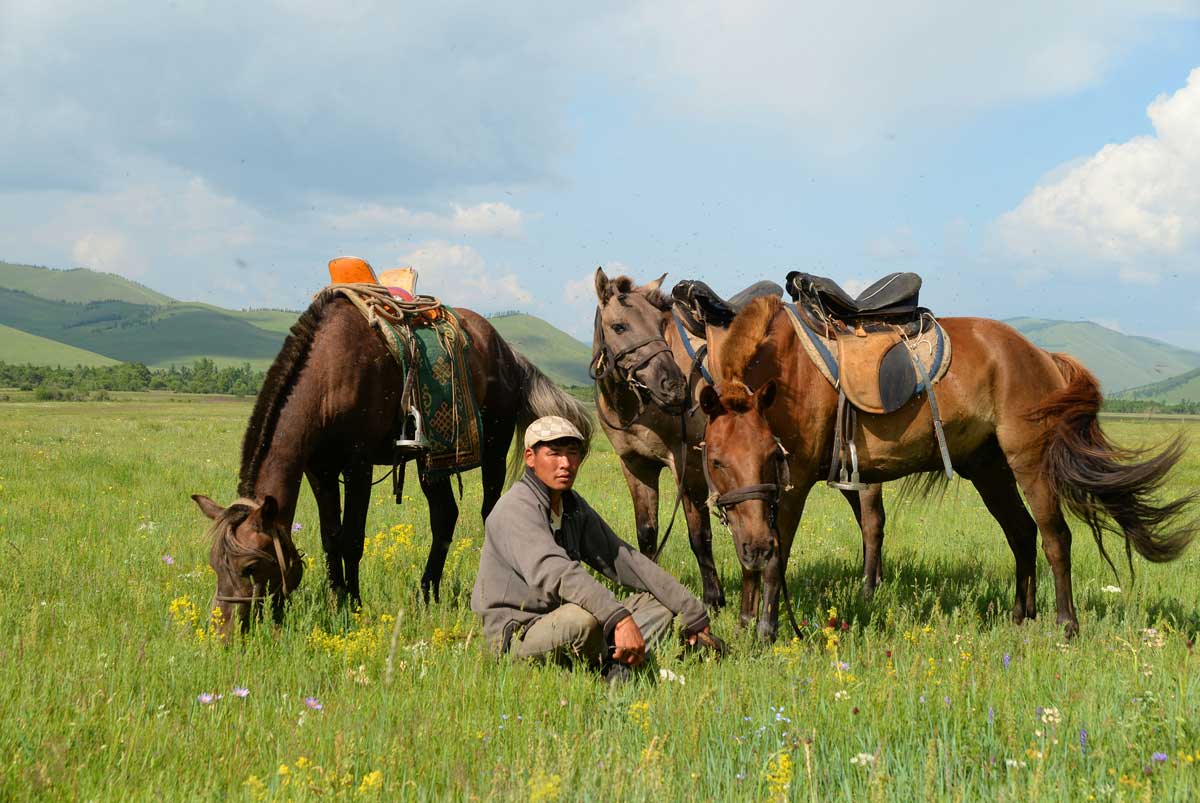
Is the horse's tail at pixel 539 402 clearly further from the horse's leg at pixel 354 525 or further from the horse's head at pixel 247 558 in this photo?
the horse's head at pixel 247 558

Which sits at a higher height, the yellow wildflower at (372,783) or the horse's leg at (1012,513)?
the horse's leg at (1012,513)

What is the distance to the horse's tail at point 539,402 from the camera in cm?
766

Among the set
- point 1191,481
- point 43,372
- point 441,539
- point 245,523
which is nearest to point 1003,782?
point 245,523

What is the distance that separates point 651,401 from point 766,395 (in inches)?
64.4

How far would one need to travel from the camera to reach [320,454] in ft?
18.8

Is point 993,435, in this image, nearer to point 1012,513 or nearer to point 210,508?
point 1012,513

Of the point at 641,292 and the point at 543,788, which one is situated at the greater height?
the point at 641,292

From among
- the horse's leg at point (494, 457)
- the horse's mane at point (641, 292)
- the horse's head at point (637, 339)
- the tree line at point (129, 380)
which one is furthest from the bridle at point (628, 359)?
the tree line at point (129, 380)

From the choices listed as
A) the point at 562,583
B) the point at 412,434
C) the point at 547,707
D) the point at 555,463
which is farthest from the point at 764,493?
the point at 412,434

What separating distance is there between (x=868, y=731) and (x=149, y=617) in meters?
4.41

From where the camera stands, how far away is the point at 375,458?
6086mm

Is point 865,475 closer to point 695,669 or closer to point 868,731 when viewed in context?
point 695,669

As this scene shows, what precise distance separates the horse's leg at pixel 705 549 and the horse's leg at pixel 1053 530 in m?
2.36

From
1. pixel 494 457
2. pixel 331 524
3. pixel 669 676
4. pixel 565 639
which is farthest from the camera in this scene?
pixel 494 457
